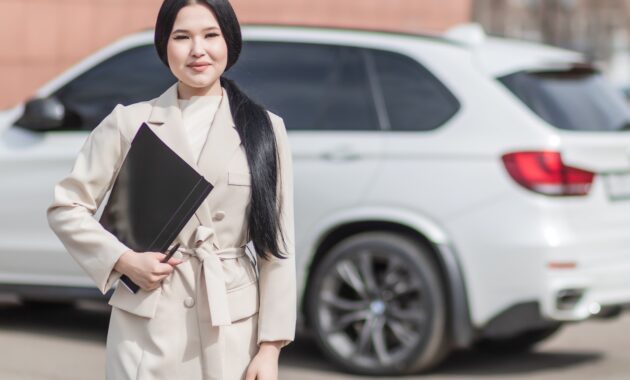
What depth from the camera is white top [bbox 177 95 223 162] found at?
11.0ft

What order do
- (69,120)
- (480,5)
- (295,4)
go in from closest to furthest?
(69,120)
(295,4)
(480,5)

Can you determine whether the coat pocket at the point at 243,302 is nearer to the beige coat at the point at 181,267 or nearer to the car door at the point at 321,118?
the beige coat at the point at 181,267

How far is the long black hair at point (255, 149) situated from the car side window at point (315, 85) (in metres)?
4.28

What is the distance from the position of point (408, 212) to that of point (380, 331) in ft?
2.03

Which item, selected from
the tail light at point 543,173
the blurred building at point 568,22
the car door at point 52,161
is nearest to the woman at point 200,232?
the tail light at point 543,173

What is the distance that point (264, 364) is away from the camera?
11.0 feet

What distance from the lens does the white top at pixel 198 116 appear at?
3363 millimetres

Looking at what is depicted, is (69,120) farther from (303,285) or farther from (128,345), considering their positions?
(128,345)

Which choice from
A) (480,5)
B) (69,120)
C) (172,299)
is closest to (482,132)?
(69,120)

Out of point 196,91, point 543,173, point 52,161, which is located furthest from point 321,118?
point 196,91

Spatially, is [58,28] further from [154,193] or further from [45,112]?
[154,193]

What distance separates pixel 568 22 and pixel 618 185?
60.0m

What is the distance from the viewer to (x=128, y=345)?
3.33m

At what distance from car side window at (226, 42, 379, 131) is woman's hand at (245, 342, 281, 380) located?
14.2 ft
